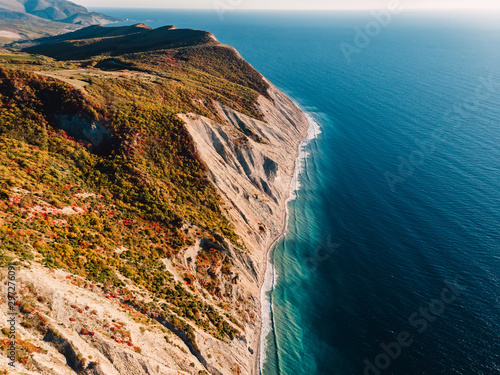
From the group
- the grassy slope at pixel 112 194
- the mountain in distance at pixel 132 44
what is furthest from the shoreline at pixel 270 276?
the mountain in distance at pixel 132 44

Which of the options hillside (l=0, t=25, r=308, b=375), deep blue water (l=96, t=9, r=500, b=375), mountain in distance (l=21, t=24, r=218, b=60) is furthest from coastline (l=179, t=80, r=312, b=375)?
mountain in distance (l=21, t=24, r=218, b=60)

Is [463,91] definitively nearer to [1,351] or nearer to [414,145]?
[414,145]

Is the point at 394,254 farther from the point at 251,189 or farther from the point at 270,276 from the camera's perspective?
the point at 251,189

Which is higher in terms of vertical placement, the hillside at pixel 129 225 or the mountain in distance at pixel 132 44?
the mountain in distance at pixel 132 44

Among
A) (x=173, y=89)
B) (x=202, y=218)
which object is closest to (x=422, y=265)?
(x=202, y=218)

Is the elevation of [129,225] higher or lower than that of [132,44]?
lower

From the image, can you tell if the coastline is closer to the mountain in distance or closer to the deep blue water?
the deep blue water

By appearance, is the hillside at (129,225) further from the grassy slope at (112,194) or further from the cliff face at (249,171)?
the cliff face at (249,171)

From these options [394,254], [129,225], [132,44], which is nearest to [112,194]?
[129,225]
